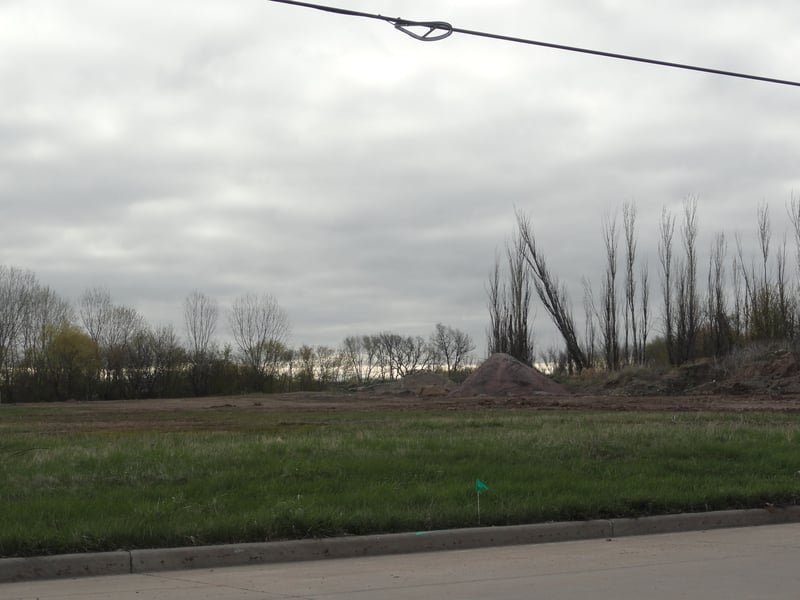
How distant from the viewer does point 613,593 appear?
6.53 meters

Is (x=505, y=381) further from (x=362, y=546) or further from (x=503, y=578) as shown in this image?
(x=503, y=578)

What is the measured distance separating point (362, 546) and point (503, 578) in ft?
5.84

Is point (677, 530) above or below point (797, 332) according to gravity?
below

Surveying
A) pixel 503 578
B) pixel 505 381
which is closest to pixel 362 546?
pixel 503 578

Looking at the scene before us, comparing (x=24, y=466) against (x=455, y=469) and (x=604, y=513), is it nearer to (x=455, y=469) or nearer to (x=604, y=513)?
(x=455, y=469)

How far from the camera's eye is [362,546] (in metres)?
8.38

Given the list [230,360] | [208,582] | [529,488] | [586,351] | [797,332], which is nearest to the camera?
[208,582]

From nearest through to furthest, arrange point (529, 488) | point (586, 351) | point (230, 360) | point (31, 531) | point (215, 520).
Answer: point (31, 531) < point (215, 520) < point (529, 488) < point (586, 351) < point (230, 360)

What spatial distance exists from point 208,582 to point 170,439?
27.4 ft

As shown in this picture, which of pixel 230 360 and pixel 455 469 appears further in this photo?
pixel 230 360

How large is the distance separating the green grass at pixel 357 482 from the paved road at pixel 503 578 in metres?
0.73

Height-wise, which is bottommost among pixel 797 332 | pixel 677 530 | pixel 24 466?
pixel 677 530

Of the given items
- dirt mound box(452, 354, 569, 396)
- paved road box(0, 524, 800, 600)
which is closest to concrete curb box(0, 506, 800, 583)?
paved road box(0, 524, 800, 600)

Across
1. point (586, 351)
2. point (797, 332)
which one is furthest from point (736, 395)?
point (586, 351)
